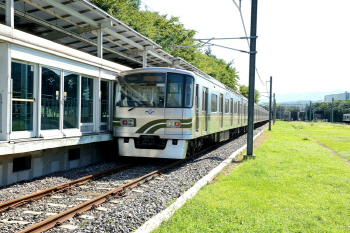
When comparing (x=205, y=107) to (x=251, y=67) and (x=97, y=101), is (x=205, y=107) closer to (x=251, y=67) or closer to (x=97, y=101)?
(x=251, y=67)

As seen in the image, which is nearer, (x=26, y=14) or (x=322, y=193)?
(x=322, y=193)

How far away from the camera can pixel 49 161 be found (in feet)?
27.3

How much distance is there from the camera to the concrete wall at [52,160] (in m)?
6.96

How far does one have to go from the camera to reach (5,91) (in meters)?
6.60

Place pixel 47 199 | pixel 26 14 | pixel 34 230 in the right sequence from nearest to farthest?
pixel 34 230 < pixel 47 199 < pixel 26 14

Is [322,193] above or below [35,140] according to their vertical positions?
below

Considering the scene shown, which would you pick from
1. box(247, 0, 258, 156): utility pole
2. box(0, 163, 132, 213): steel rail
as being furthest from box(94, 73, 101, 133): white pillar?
box(247, 0, 258, 156): utility pole

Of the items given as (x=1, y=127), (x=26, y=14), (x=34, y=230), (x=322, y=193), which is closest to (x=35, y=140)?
(x=1, y=127)

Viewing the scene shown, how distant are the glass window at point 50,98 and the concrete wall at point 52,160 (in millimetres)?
738

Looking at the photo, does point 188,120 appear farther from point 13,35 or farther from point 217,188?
point 13,35

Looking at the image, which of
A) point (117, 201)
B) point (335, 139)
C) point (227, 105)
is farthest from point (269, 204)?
point (335, 139)

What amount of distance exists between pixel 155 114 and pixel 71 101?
7.98 ft

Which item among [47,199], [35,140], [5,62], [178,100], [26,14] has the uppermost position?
[26,14]

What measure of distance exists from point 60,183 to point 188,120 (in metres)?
4.09
